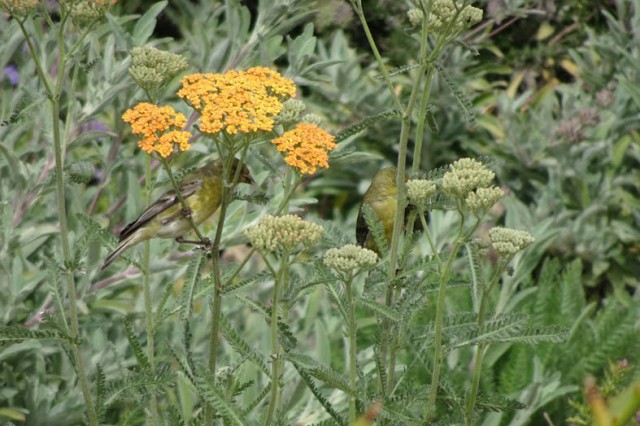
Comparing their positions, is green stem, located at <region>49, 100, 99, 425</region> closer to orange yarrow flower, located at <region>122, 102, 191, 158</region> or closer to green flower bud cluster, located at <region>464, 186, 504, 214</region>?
orange yarrow flower, located at <region>122, 102, 191, 158</region>

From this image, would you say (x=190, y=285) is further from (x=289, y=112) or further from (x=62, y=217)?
(x=289, y=112)

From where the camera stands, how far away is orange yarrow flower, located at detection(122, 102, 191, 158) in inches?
78.5

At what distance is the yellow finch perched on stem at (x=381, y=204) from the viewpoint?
3.05 meters

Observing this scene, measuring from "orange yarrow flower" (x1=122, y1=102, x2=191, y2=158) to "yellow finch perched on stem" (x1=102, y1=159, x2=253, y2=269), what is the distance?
0.66 metres

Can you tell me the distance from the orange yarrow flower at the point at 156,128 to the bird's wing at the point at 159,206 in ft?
1.97

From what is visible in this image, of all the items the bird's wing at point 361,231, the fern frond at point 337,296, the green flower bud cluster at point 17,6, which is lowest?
the bird's wing at point 361,231

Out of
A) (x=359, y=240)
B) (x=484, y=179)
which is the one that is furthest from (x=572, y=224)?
(x=484, y=179)

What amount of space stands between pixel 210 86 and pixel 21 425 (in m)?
1.98

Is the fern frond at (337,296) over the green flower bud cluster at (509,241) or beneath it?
beneath

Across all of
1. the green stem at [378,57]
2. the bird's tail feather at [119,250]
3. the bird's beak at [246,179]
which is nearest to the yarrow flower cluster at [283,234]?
the green stem at [378,57]

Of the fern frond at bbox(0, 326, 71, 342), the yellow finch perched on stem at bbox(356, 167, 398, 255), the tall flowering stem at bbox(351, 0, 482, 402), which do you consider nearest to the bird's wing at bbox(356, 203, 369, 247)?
the yellow finch perched on stem at bbox(356, 167, 398, 255)

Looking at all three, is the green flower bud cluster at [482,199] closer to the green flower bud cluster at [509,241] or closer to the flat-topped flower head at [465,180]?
the flat-topped flower head at [465,180]

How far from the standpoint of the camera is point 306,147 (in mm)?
2023

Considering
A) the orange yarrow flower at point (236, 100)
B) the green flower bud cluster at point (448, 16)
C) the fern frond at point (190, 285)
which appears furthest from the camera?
the green flower bud cluster at point (448, 16)
